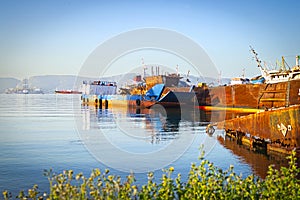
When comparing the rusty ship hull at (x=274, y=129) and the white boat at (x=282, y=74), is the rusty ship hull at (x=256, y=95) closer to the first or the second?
the white boat at (x=282, y=74)

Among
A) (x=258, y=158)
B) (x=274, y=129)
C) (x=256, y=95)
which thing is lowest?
(x=258, y=158)

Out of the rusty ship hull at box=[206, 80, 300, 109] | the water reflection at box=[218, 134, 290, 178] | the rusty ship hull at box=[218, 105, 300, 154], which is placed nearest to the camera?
the water reflection at box=[218, 134, 290, 178]

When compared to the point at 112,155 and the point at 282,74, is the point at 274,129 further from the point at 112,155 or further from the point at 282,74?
the point at 282,74

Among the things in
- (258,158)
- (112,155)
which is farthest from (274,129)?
(112,155)

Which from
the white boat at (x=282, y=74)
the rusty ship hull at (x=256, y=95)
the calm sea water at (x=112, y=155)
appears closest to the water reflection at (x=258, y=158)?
the calm sea water at (x=112, y=155)

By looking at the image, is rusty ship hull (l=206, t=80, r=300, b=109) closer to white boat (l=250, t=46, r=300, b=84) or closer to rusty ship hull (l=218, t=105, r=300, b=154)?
white boat (l=250, t=46, r=300, b=84)

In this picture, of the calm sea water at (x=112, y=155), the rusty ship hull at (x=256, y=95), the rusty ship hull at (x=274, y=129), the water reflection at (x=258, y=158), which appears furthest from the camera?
the rusty ship hull at (x=256, y=95)

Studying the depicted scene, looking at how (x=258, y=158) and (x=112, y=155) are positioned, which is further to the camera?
(x=112, y=155)

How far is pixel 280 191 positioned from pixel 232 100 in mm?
58193

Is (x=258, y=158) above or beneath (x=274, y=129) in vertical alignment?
beneath

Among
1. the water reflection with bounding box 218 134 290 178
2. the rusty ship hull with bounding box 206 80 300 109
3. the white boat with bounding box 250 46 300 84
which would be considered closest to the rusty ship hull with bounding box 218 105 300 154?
the water reflection with bounding box 218 134 290 178

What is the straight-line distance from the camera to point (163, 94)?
254 feet

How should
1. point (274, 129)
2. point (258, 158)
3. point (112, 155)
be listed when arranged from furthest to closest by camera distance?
point (112, 155), point (274, 129), point (258, 158)

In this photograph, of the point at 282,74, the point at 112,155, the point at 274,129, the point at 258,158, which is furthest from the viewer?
the point at 282,74
